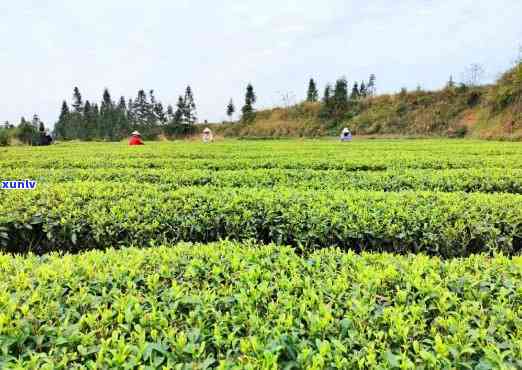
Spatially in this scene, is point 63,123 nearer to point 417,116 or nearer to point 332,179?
point 417,116

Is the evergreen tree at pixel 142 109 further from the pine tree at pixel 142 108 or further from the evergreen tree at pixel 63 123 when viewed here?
Answer: the evergreen tree at pixel 63 123

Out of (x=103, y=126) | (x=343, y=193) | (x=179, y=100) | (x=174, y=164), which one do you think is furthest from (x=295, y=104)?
(x=343, y=193)

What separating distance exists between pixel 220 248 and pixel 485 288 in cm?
191

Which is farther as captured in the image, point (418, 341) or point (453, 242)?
point (453, 242)

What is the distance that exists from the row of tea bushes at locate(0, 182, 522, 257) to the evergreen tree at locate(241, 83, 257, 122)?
1946 inches

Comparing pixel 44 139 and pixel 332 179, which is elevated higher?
pixel 44 139

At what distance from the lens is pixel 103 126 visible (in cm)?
6197

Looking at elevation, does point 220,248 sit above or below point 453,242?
above

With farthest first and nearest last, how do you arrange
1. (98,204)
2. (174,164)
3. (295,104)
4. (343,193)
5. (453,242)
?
(295,104), (174,164), (343,193), (98,204), (453,242)

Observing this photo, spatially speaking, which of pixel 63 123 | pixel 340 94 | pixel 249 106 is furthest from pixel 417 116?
pixel 63 123

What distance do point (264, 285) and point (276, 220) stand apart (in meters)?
1.86

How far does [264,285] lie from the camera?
2035mm

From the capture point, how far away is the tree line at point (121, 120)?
190 ft

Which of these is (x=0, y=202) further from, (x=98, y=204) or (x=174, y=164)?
(x=174, y=164)
